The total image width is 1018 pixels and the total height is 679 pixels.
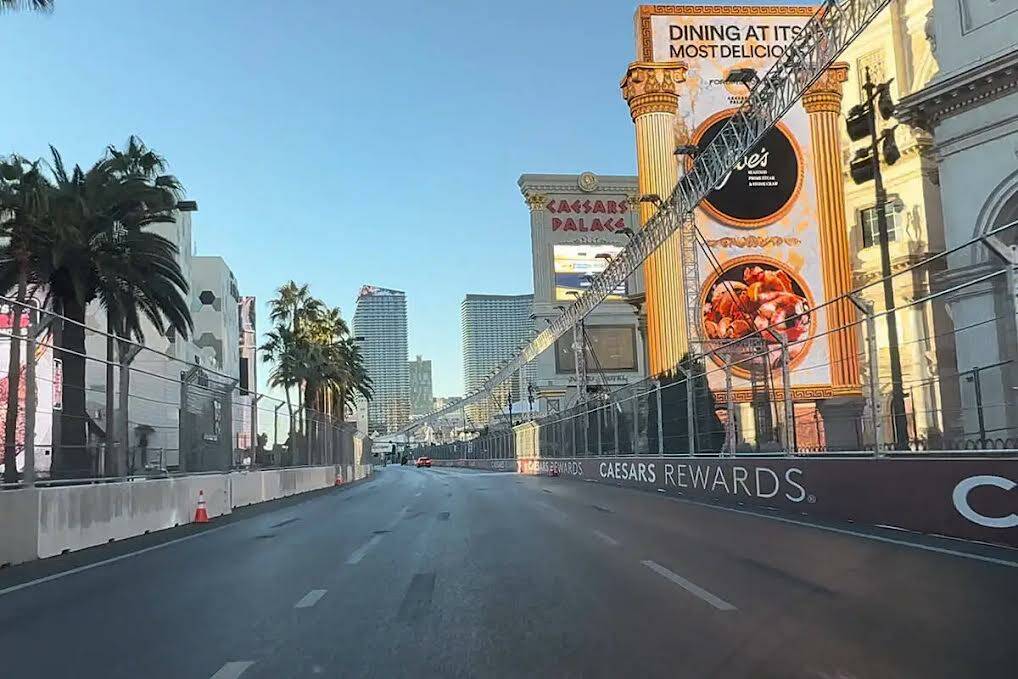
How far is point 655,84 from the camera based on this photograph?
49.7 metres

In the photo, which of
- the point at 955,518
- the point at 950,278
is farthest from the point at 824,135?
the point at 955,518

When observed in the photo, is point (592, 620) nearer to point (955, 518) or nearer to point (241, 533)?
point (955, 518)

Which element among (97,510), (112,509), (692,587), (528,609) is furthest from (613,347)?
(528,609)

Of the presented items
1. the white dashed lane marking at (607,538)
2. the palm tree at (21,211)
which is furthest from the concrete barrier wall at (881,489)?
the palm tree at (21,211)

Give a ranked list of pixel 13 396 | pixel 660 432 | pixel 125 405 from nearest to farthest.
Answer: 1. pixel 13 396
2. pixel 125 405
3. pixel 660 432

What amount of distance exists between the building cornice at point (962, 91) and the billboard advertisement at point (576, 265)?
6893 cm

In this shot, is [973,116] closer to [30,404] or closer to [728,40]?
[728,40]

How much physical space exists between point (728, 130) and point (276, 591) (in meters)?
28.3

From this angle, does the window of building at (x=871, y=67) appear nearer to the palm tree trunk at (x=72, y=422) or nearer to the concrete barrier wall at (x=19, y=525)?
the palm tree trunk at (x=72, y=422)

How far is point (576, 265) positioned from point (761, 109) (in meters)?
71.5

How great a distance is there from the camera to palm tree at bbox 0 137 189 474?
29.5 meters

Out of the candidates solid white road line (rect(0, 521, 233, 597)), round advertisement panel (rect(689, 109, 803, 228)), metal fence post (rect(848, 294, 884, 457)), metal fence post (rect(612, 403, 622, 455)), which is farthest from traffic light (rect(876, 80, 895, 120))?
solid white road line (rect(0, 521, 233, 597))

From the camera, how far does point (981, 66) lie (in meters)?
28.9

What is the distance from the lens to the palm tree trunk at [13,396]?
39.3ft
